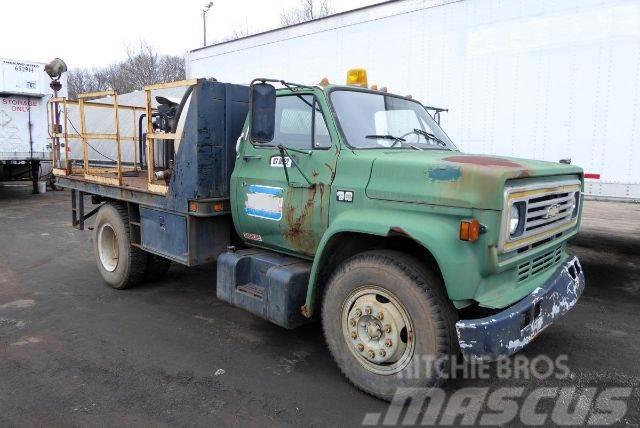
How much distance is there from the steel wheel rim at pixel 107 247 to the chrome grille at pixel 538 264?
479 cm

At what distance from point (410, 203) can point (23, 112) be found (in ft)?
47.7

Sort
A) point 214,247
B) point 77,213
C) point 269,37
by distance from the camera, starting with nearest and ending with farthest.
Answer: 1. point 214,247
2. point 77,213
3. point 269,37

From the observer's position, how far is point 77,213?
686 cm

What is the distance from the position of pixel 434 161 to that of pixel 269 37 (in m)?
7.40

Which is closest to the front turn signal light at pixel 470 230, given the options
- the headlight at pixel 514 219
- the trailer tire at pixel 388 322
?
the headlight at pixel 514 219

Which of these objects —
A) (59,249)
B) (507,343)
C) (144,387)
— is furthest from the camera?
(59,249)

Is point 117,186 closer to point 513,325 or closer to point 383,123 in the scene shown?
point 383,123

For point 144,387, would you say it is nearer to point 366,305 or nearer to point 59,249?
point 366,305

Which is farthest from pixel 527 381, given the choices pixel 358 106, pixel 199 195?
pixel 199 195

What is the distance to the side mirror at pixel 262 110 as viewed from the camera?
3611 mm

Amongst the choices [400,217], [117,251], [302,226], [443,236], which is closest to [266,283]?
[302,226]

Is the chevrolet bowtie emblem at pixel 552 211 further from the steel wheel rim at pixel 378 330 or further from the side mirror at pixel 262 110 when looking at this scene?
the side mirror at pixel 262 110

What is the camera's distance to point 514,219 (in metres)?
3.07

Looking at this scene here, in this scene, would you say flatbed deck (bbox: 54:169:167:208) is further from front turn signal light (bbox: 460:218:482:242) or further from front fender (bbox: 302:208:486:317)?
front turn signal light (bbox: 460:218:482:242)
